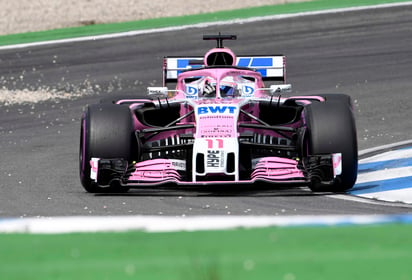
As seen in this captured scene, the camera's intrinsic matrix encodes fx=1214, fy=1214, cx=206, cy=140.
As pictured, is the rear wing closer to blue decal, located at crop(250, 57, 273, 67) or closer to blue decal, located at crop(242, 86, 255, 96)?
blue decal, located at crop(250, 57, 273, 67)

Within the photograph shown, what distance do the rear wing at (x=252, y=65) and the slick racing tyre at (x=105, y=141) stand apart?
2102 mm

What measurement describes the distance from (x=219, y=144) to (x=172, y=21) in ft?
43.9

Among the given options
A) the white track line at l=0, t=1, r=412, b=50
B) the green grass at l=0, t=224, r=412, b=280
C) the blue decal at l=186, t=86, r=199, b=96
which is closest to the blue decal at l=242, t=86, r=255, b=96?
the blue decal at l=186, t=86, r=199, b=96

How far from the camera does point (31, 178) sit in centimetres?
1123

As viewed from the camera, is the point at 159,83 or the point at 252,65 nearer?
the point at 252,65

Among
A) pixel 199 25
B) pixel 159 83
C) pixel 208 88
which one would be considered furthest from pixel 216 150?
pixel 199 25

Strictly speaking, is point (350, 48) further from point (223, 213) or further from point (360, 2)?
point (223, 213)

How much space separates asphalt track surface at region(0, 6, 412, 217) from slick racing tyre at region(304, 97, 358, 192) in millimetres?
178

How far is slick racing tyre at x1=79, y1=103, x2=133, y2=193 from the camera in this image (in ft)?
33.0

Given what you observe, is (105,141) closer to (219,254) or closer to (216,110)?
(216,110)

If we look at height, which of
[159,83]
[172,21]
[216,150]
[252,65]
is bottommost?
[216,150]

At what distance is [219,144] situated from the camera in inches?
383

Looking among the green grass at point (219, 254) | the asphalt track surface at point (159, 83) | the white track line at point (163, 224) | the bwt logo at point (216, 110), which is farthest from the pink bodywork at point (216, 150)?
the green grass at point (219, 254)

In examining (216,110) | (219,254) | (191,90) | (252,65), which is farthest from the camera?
(252,65)
